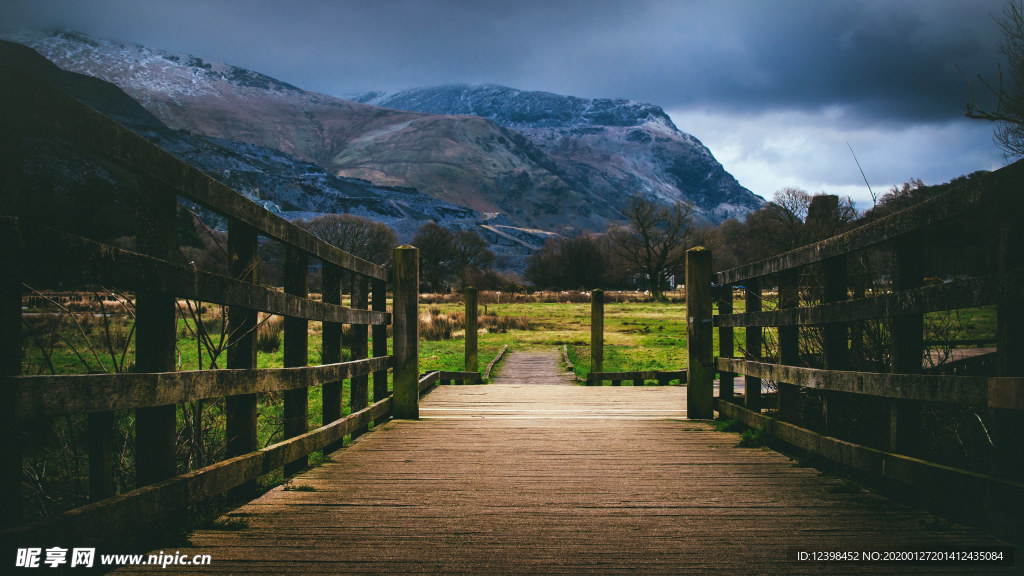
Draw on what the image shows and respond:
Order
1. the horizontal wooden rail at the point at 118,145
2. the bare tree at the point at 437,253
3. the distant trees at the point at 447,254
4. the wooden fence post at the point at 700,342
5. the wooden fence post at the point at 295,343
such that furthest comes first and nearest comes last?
the distant trees at the point at 447,254
the bare tree at the point at 437,253
the wooden fence post at the point at 700,342
the wooden fence post at the point at 295,343
the horizontal wooden rail at the point at 118,145

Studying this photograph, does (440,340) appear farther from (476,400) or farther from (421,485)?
(421,485)

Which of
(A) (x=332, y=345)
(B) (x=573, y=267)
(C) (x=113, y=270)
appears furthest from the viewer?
(B) (x=573, y=267)

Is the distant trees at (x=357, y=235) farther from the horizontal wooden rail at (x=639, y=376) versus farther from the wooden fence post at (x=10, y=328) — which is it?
the wooden fence post at (x=10, y=328)

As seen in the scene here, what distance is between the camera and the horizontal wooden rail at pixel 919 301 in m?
2.16

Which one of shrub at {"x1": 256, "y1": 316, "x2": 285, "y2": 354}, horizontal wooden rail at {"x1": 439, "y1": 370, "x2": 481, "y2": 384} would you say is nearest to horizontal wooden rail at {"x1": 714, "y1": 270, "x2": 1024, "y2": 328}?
horizontal wooden rail at {"x1": 439, "y1": 370, "x2": 481, "y2": 384}

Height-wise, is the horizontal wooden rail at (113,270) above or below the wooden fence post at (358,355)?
above

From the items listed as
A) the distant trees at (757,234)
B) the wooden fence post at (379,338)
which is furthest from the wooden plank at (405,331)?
the distant trees at (757,234)

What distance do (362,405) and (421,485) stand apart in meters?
1.67

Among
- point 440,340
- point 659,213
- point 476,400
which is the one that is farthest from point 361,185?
point 476,400

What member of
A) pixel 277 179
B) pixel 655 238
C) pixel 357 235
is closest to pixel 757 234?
pixel 655 238

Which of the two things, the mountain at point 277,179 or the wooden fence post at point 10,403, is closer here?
the wooden fence post at point 10,403

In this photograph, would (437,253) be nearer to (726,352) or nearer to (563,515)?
(726,352)

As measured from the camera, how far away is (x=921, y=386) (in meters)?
2.51

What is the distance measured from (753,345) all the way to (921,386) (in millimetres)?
2297
